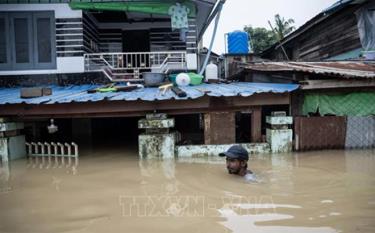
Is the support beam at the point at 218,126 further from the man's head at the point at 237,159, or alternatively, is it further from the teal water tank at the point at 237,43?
the teal water tank at the point at 237,43

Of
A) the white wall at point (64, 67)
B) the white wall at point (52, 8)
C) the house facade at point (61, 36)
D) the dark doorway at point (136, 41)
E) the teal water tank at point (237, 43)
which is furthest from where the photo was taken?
the teal water tank at point (237, 43)

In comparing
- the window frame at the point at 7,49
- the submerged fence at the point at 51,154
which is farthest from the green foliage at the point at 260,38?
the submerged fence at the point at 51,154

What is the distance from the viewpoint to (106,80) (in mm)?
12195

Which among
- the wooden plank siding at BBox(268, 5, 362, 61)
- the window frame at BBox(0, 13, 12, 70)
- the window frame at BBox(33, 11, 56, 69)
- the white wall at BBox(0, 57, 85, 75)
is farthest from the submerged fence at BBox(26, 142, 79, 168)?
the wooden plank siding at BBox(268, 5, 362, 61)

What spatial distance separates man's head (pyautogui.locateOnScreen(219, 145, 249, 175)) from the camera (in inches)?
255

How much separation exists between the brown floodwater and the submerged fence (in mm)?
448

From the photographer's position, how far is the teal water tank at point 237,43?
18.2 metres

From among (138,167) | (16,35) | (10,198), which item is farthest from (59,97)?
(16,35)

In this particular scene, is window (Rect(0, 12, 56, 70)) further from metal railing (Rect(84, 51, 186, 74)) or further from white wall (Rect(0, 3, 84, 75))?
metal railing (Rect(84, 51, 186, 74))

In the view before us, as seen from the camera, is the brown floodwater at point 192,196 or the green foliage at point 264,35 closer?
the brown floodwater at point 192,196

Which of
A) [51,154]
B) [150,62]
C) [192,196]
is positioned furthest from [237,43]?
[192,196]

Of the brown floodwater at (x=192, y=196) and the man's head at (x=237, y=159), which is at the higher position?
the man's head at (x=237, y=159)

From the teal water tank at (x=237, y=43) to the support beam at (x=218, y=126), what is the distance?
31.5 feet

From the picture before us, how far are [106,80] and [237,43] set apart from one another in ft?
27.6
